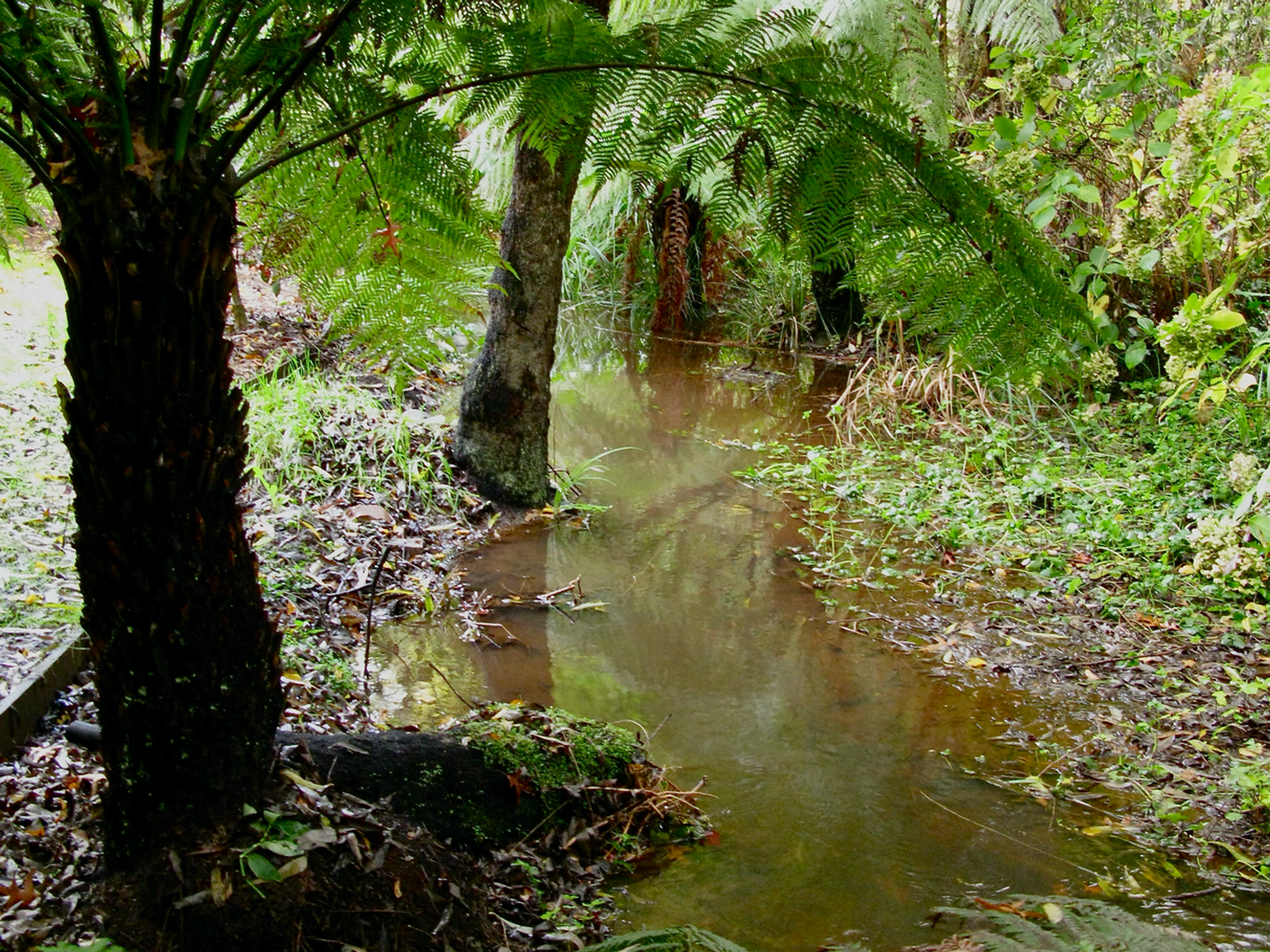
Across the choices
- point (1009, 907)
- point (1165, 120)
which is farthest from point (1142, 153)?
point (1009, 907)

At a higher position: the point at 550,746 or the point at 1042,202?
the point at 1042,202

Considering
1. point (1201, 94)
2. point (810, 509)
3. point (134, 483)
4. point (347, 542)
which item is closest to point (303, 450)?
point (347, 542)

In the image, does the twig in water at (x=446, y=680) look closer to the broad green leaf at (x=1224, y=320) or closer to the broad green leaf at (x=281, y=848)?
the broad green leaf at (x=281, y=848)

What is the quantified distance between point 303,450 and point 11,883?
2.93 meters

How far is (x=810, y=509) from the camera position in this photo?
5.01 metres

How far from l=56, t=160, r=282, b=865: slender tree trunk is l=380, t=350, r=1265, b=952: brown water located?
3.47ft

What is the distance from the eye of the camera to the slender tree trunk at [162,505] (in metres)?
1.38

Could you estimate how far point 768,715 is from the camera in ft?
10.5

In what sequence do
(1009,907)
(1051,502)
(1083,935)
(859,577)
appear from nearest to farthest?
(1083,935)
(1009,907)
(859,577)
(1051,502)

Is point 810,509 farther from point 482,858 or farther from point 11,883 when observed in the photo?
point 11,883

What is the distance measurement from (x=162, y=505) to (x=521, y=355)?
3.00 meters

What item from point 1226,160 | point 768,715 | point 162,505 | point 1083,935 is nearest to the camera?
point 162,505

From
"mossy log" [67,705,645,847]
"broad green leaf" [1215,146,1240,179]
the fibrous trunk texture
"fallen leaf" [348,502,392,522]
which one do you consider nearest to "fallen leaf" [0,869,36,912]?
"mossy log" [67,705,645,847]

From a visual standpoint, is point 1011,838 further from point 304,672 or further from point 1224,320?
point 1224,320
